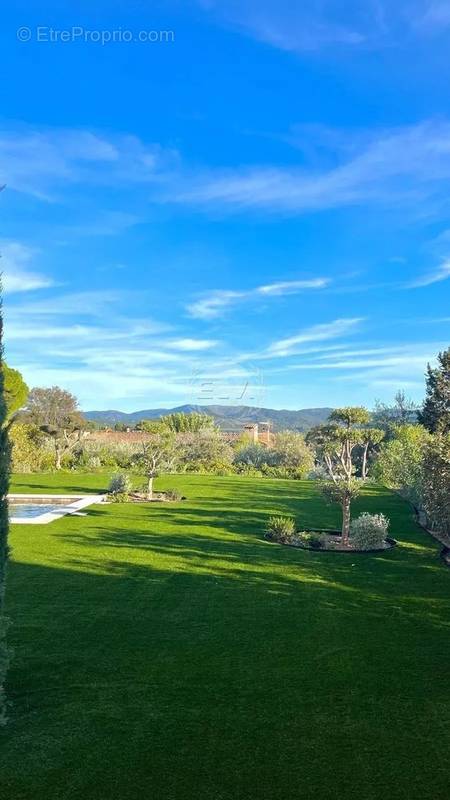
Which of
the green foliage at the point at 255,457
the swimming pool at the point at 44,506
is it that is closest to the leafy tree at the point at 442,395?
the swimming pool at the point at 44,506

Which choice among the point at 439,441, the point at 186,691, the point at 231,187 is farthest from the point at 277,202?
the point at 186,691

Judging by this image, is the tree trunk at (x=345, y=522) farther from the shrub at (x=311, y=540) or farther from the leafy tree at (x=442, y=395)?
the leafy tree at (x=442, y=395)

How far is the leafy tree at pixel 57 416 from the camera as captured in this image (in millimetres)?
35656

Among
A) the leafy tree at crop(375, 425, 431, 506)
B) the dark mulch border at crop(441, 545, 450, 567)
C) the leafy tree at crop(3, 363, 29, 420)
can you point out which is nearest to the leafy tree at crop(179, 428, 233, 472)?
the leafy tree at crop(375, 425, 431, 506)

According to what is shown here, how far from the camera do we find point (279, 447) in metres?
38.6

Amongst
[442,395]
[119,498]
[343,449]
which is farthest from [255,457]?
[442,395]

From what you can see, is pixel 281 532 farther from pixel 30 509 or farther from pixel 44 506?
pixel 44 506

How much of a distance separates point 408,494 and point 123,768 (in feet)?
61.3

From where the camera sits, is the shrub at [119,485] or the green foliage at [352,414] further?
the shrub at [119,485]

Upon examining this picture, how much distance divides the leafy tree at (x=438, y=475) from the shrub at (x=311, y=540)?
239 centimetres

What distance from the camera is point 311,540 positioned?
41.5ft

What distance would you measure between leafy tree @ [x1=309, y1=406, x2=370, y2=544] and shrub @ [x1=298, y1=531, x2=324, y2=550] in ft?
1.75

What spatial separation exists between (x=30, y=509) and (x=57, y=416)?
803 inches

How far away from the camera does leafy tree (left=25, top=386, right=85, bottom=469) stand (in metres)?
35.7
